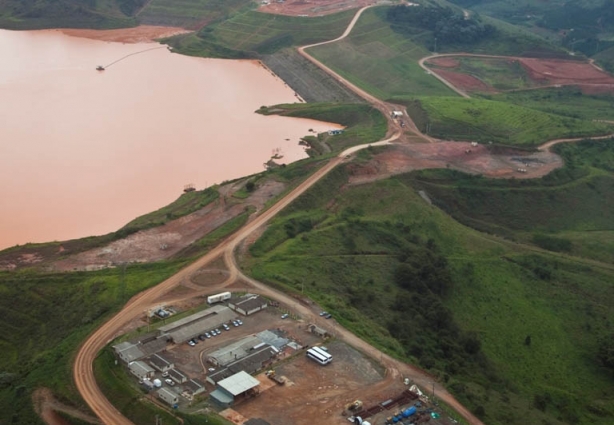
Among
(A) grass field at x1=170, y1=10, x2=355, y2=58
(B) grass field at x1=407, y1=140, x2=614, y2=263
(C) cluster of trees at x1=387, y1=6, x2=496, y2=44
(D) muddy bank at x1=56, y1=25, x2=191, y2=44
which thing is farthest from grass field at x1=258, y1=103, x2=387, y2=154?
(D) muddy bank at x1=56, y1=25, x2=191, y2=44

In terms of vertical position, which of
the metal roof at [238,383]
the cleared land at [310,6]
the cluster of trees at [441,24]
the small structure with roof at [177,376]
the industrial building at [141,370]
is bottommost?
the small structure with roof at [177,376]

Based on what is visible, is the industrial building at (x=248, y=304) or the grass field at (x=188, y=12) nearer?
the industrial building at (x=248, y=304)

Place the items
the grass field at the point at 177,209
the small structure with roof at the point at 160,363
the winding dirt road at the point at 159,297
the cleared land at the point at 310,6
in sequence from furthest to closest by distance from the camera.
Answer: the cleared land at the point at 310,6
the grass field at the point at 177,209
the small structure with roof at the point at 160,363
the winding dirt road at the point at 159,297

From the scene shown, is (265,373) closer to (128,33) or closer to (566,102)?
(566,102)

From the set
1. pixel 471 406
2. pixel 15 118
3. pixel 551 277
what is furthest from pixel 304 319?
pixel 15 118

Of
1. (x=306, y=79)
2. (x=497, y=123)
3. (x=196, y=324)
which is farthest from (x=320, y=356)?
(x=306, y=79)

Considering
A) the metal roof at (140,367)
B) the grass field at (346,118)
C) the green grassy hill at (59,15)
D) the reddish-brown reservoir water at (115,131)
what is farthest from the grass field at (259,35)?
the metal roof at (140,367)

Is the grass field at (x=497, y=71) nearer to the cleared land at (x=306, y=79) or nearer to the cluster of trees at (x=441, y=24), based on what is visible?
the cluster of trees at (x=441, y=24)

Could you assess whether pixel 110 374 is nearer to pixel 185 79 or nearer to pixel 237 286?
pixel 237 286
